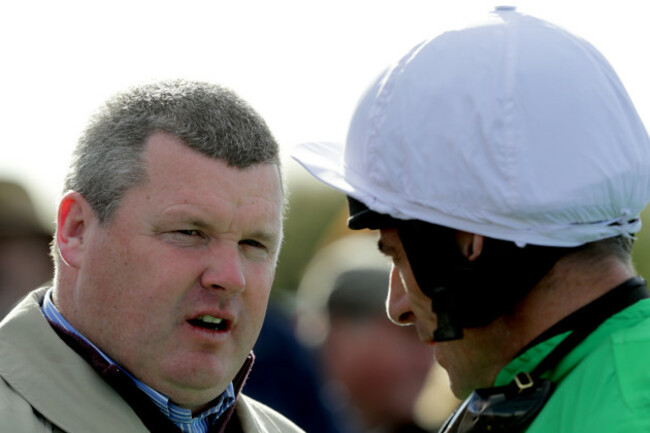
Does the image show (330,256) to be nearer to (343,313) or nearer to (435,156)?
(343,313)

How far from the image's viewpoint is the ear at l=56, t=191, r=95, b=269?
3094 millimetres

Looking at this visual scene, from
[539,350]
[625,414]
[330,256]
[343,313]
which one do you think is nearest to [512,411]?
[539,350]

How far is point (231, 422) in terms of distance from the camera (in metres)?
3.42

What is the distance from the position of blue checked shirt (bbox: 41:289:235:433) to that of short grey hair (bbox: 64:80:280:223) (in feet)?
1.22

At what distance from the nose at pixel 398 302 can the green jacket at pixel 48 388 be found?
86 cm

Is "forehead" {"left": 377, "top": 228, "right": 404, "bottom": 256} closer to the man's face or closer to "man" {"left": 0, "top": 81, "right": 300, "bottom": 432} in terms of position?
the man's face

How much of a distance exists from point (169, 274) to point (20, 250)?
3326 millimetres

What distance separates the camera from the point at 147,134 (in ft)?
10.3

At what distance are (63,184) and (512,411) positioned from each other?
1743 millimetres

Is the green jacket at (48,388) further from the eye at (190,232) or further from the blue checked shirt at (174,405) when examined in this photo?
the eye at (190,232)

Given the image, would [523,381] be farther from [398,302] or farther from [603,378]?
[398,302]

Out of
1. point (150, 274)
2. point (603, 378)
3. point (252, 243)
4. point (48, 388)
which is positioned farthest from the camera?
point (252, 243)

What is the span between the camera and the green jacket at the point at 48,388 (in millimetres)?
2766

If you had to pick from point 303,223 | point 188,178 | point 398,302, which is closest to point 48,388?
point 188,178
